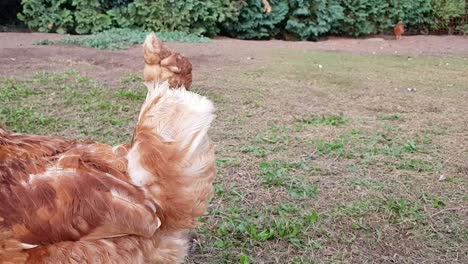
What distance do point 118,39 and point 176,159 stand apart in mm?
10292

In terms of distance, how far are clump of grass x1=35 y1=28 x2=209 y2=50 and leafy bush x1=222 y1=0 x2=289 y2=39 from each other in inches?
89.2

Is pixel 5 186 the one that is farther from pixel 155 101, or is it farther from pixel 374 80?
pixel 374 80

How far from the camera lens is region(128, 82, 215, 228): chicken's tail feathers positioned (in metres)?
2.27

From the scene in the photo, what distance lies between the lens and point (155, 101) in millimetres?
2453

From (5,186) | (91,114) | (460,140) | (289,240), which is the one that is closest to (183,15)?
(91,114)

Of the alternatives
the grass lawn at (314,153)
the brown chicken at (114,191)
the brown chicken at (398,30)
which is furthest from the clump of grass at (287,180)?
the brown chicken at (398,30)

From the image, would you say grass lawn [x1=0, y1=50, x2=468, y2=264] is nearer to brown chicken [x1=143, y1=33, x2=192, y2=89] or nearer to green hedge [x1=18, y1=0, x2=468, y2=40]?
brown chicken [x1=143, y1=33, x2=192, y2=89]

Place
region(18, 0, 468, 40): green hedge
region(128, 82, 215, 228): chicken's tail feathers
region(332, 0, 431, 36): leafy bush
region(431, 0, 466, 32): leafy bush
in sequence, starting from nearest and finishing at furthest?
1. region(128, 82, 215, 228): chicken's tail feathers
2. region(18, 0, 468, 40): green hedge
3. region(332, 0, 431, 36): leafy bush
4. region(431, 0, 466, 32): leafy bush

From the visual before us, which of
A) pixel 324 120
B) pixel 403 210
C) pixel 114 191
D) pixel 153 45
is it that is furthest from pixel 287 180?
pixel 153 45

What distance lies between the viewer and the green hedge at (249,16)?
46.7 feet

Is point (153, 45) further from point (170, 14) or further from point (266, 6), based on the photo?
point (266, 6)

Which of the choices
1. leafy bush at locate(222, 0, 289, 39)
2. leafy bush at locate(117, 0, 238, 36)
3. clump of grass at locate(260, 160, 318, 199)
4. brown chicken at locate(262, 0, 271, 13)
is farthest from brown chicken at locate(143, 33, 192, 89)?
brown chicken at locate(262, 0, 271, 13)

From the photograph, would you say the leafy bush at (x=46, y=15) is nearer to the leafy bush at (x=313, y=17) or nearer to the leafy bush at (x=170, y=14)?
the leafy bush at (x=170, y=14)

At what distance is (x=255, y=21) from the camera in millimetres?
15812
